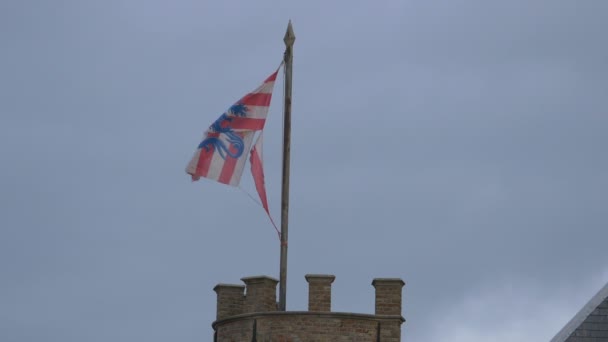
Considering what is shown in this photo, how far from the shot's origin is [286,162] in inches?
1900

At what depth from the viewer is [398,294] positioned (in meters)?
46.6

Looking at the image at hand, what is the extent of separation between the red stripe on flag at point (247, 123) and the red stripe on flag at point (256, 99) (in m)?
0.35

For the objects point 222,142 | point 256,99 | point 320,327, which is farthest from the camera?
point 256,99

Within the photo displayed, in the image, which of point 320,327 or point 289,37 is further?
point 289,37

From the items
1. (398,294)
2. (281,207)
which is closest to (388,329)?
(398,294)

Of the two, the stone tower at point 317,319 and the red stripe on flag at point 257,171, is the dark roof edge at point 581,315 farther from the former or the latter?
the red stripe on flag at point 257,171

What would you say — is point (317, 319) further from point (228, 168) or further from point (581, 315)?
point (581, 315)

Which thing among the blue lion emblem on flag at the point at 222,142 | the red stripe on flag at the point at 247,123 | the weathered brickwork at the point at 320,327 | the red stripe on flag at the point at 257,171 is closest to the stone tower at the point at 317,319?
the weathered brickwork at the point at 320,327

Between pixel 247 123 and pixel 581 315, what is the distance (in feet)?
27.4

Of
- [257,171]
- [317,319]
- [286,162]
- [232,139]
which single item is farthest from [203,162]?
[317,319]

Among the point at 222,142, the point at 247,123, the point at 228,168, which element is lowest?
the point at 228,168

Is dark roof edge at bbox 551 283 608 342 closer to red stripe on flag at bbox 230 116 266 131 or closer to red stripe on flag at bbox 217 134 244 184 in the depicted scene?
red stripe on flag at bbox 217 134 244 184

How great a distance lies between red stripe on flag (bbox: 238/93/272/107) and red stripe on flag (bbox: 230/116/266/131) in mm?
350

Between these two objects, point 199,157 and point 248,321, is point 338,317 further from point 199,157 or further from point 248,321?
point 199,157
